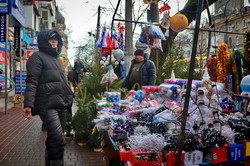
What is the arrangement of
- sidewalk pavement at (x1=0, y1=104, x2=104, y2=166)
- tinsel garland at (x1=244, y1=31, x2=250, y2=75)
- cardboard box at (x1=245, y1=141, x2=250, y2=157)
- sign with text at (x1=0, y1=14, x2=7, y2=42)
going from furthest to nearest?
sign with text at (x1=0, y1=14, x2=7, y2=42) < tinsel garland at (x1=244, y1=31, x2=250, y2=75) < sidewalk pavement at (x1=0, y1=104, x2=104, y2=166) < cardboard box at (x1=245, y1=141, x2=250, y2=157)

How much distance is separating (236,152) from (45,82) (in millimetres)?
2313

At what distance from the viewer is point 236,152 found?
250 cm

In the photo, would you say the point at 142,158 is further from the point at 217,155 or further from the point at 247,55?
the point at 247,55

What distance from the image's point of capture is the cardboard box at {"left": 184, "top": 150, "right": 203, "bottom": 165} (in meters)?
2.29

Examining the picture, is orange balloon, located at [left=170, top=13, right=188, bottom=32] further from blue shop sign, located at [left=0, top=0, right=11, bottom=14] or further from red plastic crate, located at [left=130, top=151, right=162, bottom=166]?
blue shop sign, located at [left=0, top=0, right=11, bottom=14]

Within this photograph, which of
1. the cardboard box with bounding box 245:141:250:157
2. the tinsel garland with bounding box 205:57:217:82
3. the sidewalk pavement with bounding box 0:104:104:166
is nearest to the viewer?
the cardboard box with bounding box 245:141:250:157

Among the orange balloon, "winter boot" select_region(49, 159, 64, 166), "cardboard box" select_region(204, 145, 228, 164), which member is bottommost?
"winter boot" select_region(49, 159, 64, 166)

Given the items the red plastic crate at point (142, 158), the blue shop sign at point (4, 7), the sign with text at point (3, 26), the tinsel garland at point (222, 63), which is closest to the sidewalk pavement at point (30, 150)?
the red plastic crate at point (142, 158)

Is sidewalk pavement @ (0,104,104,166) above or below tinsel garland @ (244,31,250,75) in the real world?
below

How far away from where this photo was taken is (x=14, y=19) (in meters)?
10.5

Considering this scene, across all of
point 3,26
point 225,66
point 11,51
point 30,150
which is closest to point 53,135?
point 30,150

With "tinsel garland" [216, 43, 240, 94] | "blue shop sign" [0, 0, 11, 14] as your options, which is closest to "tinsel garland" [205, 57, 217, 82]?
"tinsel garland" [216, 43, 240, 94]

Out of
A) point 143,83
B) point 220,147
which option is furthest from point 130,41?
point 220,147

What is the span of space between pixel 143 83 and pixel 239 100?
2540 mm
